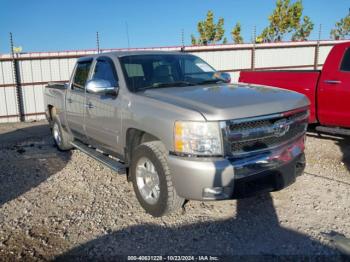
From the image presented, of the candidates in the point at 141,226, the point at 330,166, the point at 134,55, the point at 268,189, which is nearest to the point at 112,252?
the point at 141,226

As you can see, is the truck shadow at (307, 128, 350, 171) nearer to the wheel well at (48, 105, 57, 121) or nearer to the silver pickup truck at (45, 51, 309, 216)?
the silver pickup truck at (45, 51, 309, 216)

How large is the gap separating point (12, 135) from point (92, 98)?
6093 millimetres

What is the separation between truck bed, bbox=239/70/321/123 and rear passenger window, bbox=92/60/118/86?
147 inches

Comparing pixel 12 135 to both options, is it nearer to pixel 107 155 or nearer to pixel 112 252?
pixel 107 155

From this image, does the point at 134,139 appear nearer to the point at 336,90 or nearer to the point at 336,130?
the point at 336,130

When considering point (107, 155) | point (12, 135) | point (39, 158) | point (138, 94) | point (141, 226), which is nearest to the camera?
point (141, 226)

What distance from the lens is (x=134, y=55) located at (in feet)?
15.6

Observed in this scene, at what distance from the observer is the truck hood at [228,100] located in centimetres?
323

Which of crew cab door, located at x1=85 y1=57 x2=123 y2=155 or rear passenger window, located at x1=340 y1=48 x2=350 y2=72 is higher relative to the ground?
rear passenger window, located at x1=340 y1=48 x2=350 y2=72

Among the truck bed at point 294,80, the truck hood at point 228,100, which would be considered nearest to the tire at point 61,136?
the truck hood at point 228,100

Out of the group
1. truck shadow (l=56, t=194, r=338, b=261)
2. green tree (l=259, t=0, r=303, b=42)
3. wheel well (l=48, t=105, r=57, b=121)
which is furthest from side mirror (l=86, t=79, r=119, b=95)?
green tree (l=259, t=0, r=303, b=42)

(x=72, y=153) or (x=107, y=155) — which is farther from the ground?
(x=107, y=155)

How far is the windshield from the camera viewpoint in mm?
4340

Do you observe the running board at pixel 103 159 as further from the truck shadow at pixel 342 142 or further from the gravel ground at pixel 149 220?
the truck shadow at pixel 342 142
